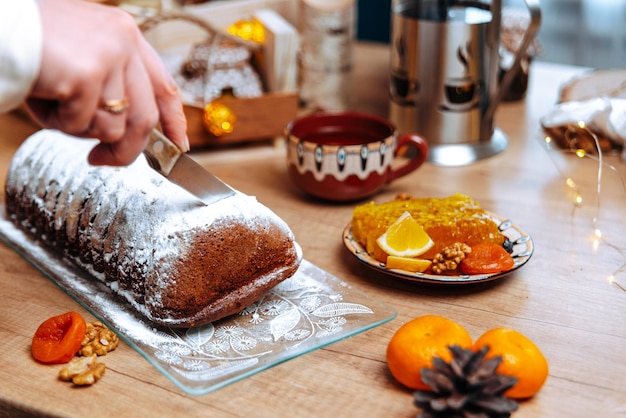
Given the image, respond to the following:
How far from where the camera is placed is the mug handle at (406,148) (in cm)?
141

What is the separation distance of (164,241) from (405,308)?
331mm

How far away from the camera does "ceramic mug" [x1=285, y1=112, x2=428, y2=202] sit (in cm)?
134

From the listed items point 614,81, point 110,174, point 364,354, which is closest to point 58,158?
point 110,174

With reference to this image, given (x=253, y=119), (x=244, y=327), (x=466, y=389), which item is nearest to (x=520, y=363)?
(x=466, y=389)

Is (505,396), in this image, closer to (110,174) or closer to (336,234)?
(336,234)

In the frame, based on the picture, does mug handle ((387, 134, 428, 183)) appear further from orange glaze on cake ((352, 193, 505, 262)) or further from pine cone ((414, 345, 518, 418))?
pine cone ((414, 345, 518, 418))

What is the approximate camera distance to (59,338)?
38.2 inches

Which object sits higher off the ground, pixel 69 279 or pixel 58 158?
pixel 58 158

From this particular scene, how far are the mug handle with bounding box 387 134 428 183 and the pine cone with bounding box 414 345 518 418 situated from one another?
24.3 inches

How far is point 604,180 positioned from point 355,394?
80cm

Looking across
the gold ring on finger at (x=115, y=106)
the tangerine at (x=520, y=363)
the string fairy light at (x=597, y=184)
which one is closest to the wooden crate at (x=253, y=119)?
the string fairy light at (x=597, y=184)

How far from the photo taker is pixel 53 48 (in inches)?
30.5

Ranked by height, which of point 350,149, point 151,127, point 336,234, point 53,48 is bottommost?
point 336,234

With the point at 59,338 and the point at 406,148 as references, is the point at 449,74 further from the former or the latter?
the point at 59,338
